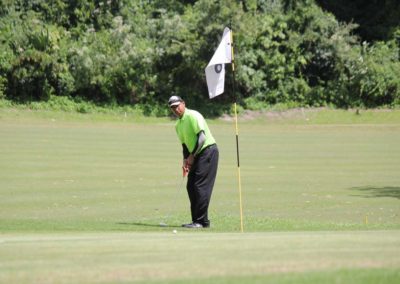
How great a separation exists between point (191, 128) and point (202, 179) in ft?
2.57

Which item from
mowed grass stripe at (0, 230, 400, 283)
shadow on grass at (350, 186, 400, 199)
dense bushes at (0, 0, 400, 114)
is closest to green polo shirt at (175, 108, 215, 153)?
mowed grass stripe at (0, 230, 400, 283)

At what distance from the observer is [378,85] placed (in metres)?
48.9

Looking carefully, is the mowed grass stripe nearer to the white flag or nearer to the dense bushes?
the white flag

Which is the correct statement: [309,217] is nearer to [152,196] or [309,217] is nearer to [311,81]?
[152,196]

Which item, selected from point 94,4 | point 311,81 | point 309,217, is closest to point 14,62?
point 94,4

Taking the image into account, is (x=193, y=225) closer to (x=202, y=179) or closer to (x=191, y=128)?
(x=202, y=179)

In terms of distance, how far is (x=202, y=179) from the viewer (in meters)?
12.9

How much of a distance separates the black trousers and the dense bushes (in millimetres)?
32507

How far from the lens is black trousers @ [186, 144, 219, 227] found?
12.8 meters

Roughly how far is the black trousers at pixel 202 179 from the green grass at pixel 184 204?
1.71 feet

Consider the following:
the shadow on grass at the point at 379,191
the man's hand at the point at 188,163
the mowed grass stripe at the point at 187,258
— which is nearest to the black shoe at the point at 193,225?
the man's hand at the point at 188,163

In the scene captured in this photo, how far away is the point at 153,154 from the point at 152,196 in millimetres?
9742

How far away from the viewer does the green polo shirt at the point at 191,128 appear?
12.8m

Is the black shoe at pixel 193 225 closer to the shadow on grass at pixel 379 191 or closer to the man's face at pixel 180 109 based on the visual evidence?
the man's face at pixel 180 109
